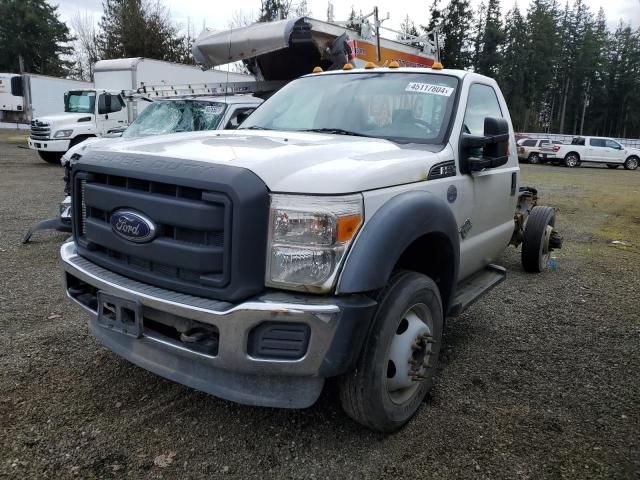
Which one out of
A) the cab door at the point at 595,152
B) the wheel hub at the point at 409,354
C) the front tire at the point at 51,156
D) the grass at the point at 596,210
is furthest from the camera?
the cab door at the point at 595,152

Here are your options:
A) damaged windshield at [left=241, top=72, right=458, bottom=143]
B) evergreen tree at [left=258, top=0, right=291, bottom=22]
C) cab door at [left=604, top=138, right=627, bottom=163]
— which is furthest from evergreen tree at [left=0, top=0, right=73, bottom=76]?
damaged windshield at [left=241, top=72, right=458, bottom=143]

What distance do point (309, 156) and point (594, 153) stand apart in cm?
3167

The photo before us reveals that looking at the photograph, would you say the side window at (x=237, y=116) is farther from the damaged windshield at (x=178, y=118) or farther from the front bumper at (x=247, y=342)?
the front bumper at (x=247, y=342)

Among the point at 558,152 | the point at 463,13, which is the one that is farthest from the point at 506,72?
the point at 558,152

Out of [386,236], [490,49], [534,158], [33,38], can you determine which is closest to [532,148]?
[534,158]

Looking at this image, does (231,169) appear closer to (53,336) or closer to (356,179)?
(356,179)

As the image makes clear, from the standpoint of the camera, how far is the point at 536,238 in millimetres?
5695

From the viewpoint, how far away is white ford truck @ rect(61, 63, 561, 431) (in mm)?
2289

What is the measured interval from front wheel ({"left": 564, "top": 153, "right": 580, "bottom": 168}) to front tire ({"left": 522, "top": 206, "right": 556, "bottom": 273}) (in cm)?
2714

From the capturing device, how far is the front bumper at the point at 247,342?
2.26 m

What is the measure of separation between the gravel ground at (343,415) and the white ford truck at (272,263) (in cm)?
27

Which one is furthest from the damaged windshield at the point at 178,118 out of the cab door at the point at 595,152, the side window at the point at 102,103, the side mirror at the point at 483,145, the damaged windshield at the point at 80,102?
the cab door at the point at 595,152

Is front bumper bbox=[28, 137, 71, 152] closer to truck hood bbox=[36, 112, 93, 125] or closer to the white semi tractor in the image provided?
the white semi tractor

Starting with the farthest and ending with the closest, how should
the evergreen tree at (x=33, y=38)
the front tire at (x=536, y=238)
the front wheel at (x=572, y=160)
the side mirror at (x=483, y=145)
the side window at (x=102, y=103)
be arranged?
the evergreen tree at (x=33, y=38)
the front wheel at (x=572, y=160)
the side window at (x=102, y=103)
the front tire at (x=536, y=238)
the side mirror at (x=483, y=145)
